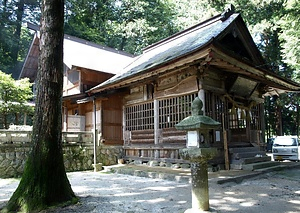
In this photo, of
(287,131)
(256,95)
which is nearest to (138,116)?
(256,95)

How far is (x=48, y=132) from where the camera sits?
16.8 ft

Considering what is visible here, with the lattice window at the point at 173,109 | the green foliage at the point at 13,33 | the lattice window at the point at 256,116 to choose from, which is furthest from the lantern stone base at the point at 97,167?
the green foliage at the point at 13,33

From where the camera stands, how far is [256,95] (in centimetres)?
1195

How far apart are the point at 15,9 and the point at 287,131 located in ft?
109

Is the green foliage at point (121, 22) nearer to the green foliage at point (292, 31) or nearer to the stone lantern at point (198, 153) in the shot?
the green foliage at point (292, 31)

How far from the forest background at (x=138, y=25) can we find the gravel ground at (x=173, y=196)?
662 inches

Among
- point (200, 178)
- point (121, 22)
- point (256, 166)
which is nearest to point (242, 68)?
point (256, 166)

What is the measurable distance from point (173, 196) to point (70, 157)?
20.8 ft

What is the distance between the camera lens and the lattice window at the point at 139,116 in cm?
1095

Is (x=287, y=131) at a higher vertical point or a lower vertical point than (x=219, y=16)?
lower

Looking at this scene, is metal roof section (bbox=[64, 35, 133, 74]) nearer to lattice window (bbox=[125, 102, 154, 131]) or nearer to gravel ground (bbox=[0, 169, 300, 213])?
lattice window (bbox=[125, 102, 154, 131])

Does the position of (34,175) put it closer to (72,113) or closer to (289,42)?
(72,113)

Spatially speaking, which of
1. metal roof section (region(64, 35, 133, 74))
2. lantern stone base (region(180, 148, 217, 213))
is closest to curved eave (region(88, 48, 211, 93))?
metal roof section (region(64, 35, 133, 74))

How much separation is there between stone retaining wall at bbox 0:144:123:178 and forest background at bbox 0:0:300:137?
15.2 metres
